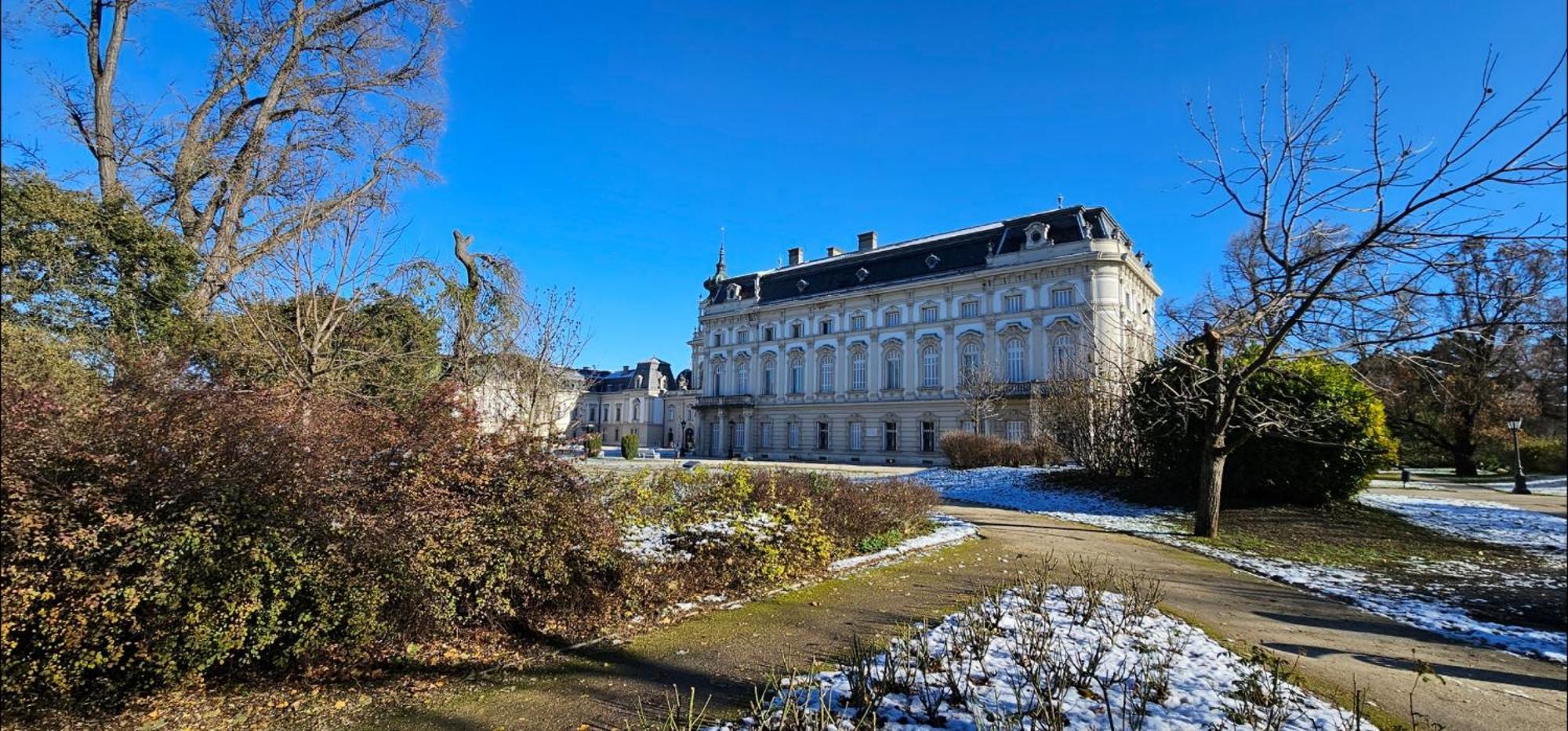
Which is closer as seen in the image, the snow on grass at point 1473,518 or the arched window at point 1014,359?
the snow on grass at point 1473,518

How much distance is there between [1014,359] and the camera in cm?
3984

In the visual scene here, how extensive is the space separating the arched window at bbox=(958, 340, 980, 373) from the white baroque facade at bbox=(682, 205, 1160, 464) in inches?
3.9

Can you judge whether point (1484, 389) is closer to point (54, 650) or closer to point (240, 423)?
point (240, 423)

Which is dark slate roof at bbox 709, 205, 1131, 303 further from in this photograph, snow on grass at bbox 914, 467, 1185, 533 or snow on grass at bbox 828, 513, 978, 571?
snow on grass at bbox 828, 513, 978, 571

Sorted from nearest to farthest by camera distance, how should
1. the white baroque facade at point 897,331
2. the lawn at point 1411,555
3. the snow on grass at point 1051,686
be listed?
the snow on grass at point 1051,686, the lawn at point 1411,555, the white baroque facade at point 897,331

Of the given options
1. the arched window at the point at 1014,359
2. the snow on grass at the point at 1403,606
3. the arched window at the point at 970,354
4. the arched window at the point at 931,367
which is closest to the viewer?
the snow on grass at the point at 1403,606

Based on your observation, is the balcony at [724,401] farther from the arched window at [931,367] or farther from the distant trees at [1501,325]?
the distant trees at [1501,325]

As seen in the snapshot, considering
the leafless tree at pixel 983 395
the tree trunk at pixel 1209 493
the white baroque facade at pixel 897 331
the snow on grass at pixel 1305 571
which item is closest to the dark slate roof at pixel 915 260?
the white baroque facade at pixel 897 331

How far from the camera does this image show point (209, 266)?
372 inches

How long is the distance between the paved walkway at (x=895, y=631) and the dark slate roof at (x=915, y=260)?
34983 millimetres

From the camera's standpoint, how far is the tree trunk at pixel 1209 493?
1002 centimetres

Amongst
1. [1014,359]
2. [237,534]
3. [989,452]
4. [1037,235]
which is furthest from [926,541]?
[1037,235]

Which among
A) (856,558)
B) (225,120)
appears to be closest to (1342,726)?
(856,558)

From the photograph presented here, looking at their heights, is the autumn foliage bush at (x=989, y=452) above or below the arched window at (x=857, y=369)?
below
